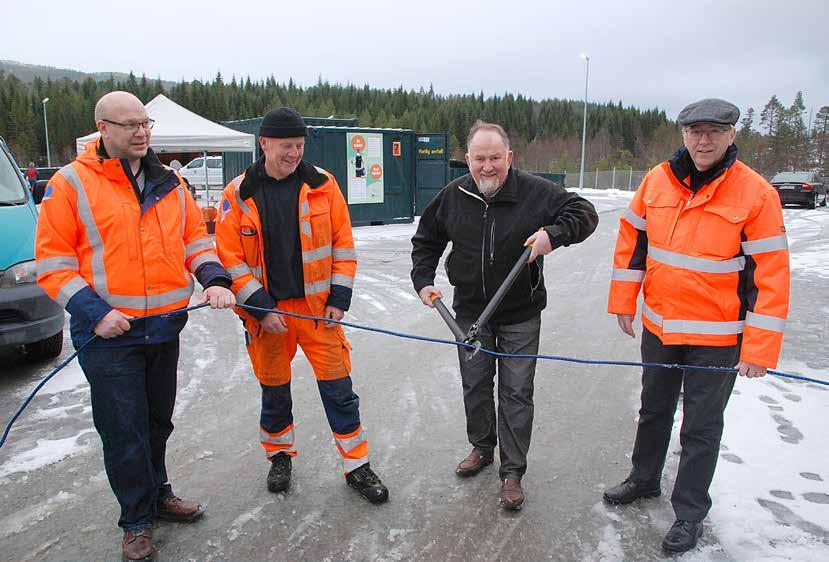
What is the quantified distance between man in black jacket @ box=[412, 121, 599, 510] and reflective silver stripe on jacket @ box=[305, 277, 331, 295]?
1.90 ft

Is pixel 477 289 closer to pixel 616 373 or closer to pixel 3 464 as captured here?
pixel 616 373

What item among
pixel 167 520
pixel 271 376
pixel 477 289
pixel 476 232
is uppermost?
pixel 476 232

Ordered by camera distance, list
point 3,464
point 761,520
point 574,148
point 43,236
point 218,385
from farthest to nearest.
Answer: point 574,148 < point 218,385 < point 3,464 < point 761,520 < point 43,236

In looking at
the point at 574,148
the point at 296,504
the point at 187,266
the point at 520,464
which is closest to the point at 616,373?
the point at 520,464

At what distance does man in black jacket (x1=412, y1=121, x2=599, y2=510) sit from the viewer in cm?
333

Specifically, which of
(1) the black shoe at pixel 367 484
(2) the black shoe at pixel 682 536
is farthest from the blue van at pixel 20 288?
(2) the black shoe at pixel 682 536

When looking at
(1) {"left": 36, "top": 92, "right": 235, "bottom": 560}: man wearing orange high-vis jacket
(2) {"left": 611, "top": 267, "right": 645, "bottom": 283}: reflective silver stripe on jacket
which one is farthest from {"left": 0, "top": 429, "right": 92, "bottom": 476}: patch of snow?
(2) {"left": 611, "top": 267, "right": 645, "bottom": 283}: reflective silver stripe on jacket

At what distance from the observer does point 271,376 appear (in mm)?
3545

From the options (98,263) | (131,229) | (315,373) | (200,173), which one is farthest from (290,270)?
(200,173)

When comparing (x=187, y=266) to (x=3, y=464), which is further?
(x=3, y=464)

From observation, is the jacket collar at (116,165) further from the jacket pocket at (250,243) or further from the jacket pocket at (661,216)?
the jacket pocket at (661,216)

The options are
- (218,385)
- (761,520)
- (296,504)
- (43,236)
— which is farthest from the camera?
(218,385)

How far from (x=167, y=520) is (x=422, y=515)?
132 cm

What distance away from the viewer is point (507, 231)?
3367 millimetres
